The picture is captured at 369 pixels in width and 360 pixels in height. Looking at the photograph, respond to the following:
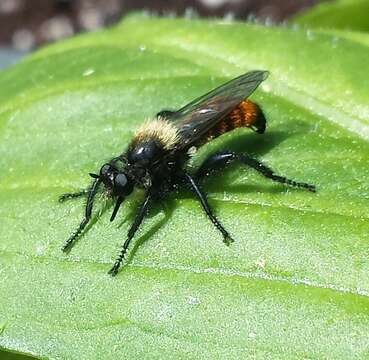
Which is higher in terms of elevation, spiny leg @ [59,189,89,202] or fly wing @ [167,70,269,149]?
fly wing @ [167,70,269,149]

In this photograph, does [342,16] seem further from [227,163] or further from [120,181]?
[120,181]

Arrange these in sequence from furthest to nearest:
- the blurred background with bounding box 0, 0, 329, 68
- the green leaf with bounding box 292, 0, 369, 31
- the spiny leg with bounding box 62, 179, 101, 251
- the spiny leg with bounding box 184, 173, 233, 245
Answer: the blurred background with bounding box 0, 0, 329, 68
the green leaf with bounding box 292, 0, 369, 31
the spiny leg with bounding box 62, 179, 101, 251
the spiny leg with bounding box 184, 173, 233, 245

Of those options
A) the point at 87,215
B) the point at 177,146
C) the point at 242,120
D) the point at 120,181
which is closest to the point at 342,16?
the point at 242,120

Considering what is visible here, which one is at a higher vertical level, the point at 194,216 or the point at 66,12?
the point at 194,216

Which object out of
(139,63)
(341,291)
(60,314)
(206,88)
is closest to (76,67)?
(139,63)

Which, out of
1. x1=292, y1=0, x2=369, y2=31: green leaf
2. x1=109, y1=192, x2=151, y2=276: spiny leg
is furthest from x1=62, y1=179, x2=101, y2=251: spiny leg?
x1=292, y1=0, x2=369, y2=31: green leaf

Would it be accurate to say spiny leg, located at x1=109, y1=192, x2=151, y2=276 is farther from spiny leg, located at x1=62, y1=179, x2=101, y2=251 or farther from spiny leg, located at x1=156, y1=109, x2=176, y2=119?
spiny leg, located at x1=156, y1=109, x2=176, y2=119

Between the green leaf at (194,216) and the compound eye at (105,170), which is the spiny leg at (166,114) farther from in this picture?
the compound eye at (105,170)
